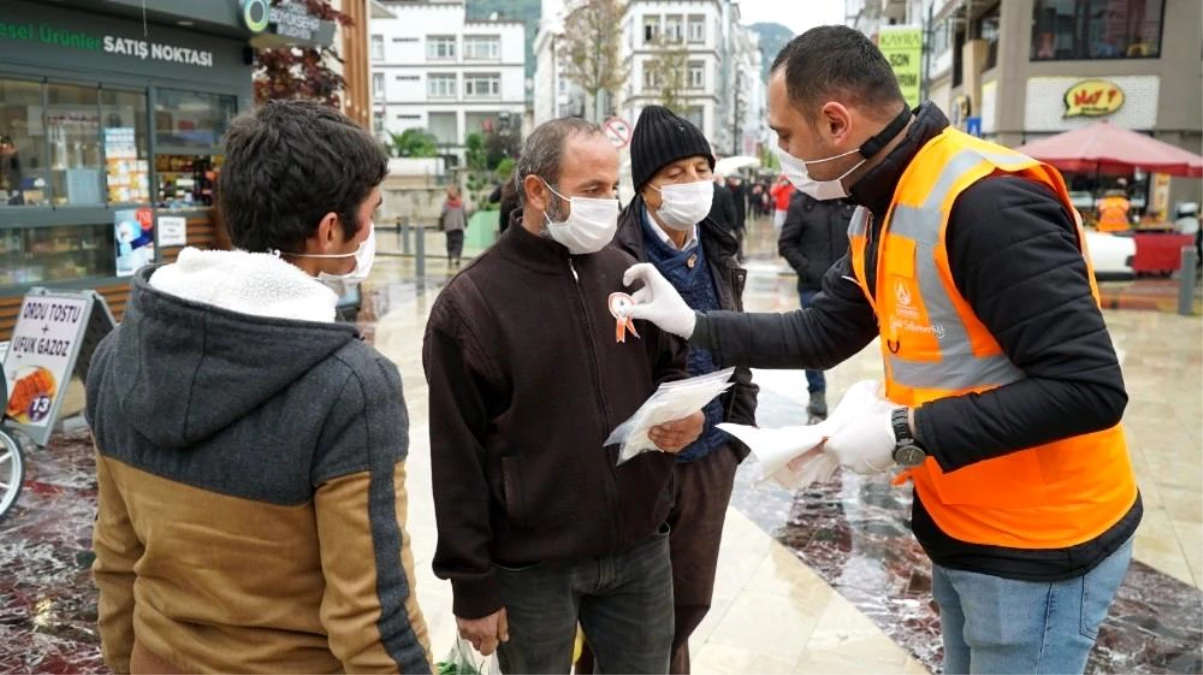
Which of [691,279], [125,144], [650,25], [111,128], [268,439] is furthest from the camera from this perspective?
[650,25]

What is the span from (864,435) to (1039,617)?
1.56ft

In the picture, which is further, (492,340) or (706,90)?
(706,90)

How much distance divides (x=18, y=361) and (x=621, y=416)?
5.67m

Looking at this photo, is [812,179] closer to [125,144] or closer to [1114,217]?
[125,144]

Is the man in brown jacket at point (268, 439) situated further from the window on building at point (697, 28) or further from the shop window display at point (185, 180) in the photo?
the window on building at point (697, 28)

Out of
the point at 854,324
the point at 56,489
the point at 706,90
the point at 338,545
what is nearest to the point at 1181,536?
the point at 854,324

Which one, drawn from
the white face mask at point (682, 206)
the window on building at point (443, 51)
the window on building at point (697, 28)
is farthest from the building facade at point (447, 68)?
the white face mask at point (682, 206)

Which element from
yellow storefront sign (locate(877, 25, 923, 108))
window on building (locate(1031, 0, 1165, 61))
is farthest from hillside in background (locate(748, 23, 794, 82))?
yellow storefront sign (locate(877, 25, 923, 108))

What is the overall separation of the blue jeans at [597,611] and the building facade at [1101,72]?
2333cm

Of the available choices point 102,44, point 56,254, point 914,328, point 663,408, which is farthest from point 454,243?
point 914,328

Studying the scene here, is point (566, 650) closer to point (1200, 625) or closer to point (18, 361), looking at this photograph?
point (1200, 625)

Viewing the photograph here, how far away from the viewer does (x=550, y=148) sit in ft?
8.27

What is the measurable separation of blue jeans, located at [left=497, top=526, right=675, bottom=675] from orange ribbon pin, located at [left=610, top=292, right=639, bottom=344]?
0.52m

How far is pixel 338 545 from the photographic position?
158 cm
